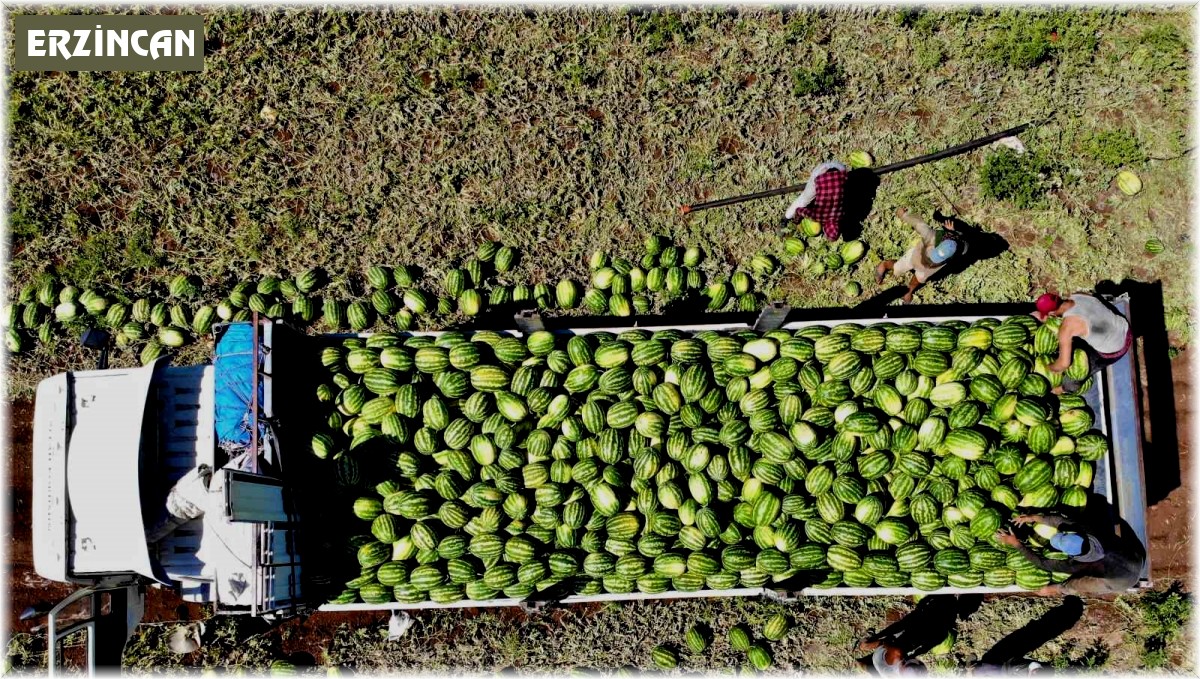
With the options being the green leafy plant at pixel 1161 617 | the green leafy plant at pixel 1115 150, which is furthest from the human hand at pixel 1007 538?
the green leafy plant at pixel 1115 150

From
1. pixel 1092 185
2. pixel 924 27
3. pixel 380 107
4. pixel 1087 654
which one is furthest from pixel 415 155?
pixel 1087 654

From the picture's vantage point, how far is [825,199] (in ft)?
26.9

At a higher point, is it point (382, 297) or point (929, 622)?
point (382, 297)

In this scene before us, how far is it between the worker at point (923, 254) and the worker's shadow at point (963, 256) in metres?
0.12

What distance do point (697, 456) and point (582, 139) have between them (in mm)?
4025

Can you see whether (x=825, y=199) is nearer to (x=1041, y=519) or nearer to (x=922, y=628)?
(x=1041, y=519)

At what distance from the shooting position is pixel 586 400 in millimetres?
7270

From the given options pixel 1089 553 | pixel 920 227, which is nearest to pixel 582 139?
pixel 920 227

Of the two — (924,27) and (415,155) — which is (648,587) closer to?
(415,155)

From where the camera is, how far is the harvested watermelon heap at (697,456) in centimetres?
700

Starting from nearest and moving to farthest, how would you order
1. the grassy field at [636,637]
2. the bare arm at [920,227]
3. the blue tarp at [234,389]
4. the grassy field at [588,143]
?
1. the blue tarp at [234,389]
2. the bare arm at [920,227]
3. the grassy field at [636,637]
4. the grassy field at [588,143]

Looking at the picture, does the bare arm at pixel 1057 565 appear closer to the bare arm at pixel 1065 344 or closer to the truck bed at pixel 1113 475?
the truck bed at pixel 1113 475

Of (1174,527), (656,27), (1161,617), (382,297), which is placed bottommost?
(1161,617)

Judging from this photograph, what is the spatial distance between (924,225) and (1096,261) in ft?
8.15
